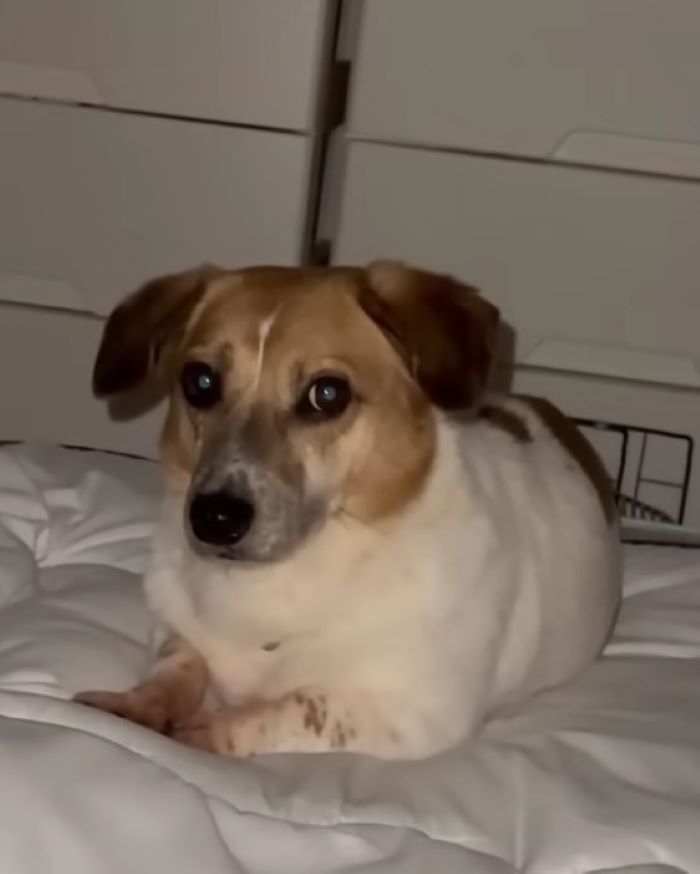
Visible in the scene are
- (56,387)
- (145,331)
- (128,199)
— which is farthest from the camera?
(56,387)

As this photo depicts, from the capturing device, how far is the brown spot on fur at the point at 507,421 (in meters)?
1.55

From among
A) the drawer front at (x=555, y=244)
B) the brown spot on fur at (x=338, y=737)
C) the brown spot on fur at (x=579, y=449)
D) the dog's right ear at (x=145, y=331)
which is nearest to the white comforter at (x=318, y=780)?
the brown spot on fur at (x=338, y=737)

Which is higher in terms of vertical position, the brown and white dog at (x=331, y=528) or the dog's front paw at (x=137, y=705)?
the brown and white dog at (x=331, y=528)

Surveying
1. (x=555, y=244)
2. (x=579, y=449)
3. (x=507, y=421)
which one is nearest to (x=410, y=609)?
(x=507, y=421)

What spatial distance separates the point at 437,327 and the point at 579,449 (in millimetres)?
410

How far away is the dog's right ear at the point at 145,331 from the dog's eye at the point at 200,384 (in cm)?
10

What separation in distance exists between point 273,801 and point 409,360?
16.8 inches

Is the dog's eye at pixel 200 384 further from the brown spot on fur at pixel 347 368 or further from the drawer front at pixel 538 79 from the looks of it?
the drawer front at pixel 538 79

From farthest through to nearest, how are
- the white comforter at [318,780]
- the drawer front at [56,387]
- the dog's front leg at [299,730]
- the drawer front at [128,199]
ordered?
the drawer front at [56,387], the drawer front at [128,199], the dog's front leg at [299,730], the white comforter at [318,780]

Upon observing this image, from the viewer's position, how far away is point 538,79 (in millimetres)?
1858

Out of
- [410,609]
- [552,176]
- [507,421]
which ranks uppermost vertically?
[552,176]

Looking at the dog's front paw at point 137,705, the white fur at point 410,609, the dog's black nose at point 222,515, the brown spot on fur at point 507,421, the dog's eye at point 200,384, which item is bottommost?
the dog's front paw at point 137,705

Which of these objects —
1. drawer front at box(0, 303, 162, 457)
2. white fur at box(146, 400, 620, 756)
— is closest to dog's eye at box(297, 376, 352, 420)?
white fur at box(146, 400, 620, 756)

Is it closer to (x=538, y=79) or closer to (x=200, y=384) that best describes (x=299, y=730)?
(x=200, y=384)
